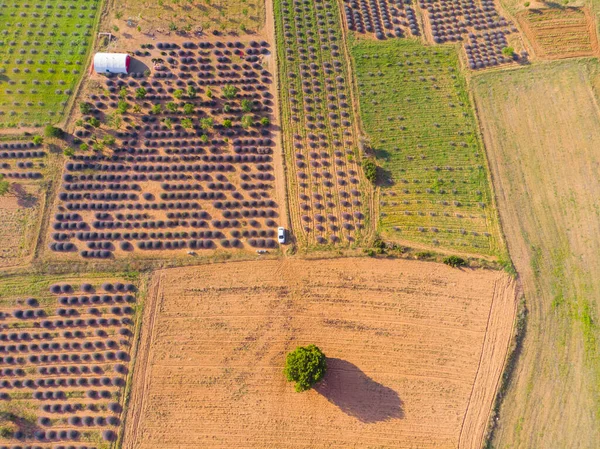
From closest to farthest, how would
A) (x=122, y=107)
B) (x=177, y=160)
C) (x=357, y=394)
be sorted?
(x=357, y=394) < (x=177, y=160) < (x=122, y=107)

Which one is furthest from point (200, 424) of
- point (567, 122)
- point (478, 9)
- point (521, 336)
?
point (478, 9)

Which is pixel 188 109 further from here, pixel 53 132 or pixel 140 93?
pixel 53 132

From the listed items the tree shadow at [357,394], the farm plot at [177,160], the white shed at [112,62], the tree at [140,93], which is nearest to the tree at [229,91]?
the farm plot at [177,160]

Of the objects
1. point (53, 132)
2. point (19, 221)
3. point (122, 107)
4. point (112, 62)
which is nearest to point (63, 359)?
point (19, 221)

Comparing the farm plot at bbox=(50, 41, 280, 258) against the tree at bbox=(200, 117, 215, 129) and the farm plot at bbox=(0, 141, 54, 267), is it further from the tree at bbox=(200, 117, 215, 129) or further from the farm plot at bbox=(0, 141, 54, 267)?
the farm plot at bbox=(0, 141, 54, 267)

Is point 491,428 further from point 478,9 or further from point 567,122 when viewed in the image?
point 478,9
